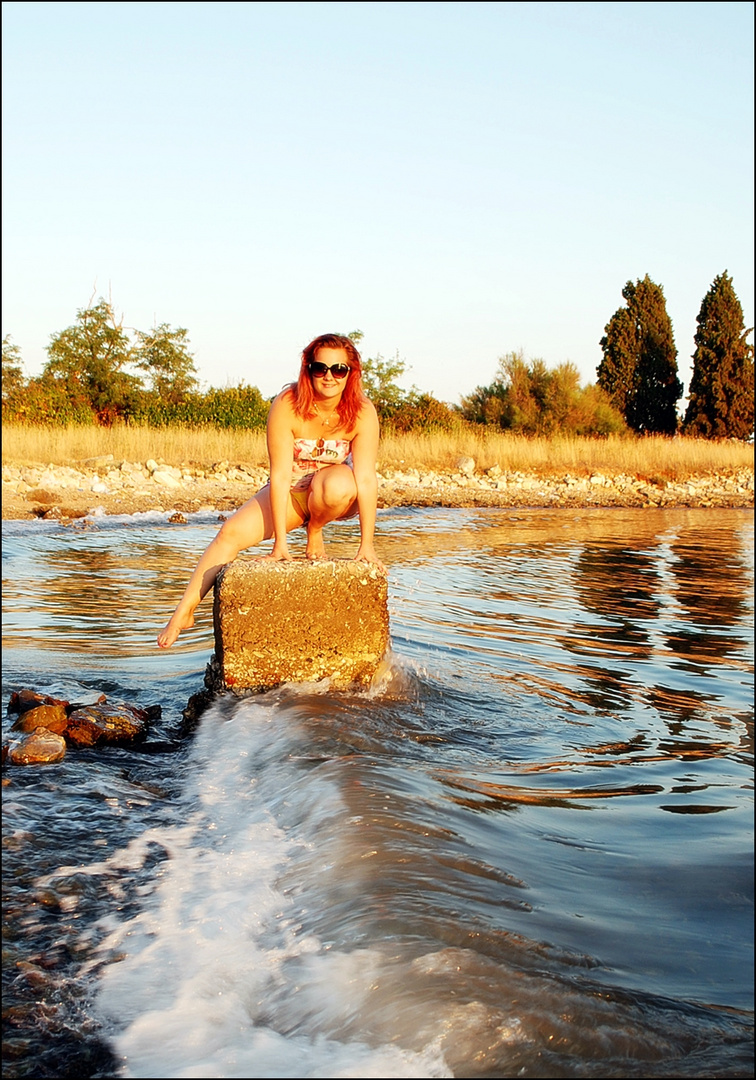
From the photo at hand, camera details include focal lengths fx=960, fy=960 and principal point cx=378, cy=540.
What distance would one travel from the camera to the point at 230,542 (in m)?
5.50

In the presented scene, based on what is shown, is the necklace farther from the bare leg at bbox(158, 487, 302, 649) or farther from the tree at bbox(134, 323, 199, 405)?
→ the tree at bbox(134, 323, 199, 405)

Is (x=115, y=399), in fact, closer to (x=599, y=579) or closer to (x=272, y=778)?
(x=599, y=579)

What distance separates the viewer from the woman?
5184mm

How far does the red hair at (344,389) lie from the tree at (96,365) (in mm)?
25436

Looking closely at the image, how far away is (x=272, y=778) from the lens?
156 inches

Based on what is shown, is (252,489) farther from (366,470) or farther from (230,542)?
(366,470)

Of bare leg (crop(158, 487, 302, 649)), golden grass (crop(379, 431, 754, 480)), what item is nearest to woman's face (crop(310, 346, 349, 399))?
bare leg (crop(158, 487, 302, 649))

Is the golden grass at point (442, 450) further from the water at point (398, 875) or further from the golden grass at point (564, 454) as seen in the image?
the water at point (398, 875)

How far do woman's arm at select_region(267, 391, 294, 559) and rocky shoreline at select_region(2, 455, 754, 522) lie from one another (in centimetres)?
1036

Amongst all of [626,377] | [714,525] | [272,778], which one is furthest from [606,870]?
[626,377]

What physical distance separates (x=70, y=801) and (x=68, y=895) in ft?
2.76

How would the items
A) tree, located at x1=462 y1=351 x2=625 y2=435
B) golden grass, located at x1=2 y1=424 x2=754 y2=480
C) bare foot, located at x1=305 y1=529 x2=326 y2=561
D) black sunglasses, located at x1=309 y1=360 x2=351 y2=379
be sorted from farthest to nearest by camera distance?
1. tree, located at x1=462 y1=351 x2=625 y2=435
2. golden grass, located at x1=2 y1=424 x2=754 y2=480
3. bare foot, located at x1=305 y1=529 x2=326 y2=561
4. black sunglasses, located at x1=309 y1=360 x2=351 y2=379

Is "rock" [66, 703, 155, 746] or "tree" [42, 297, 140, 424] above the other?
"tree" [42, 297, 140, 424]

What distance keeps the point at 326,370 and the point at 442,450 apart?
70.9 ft
